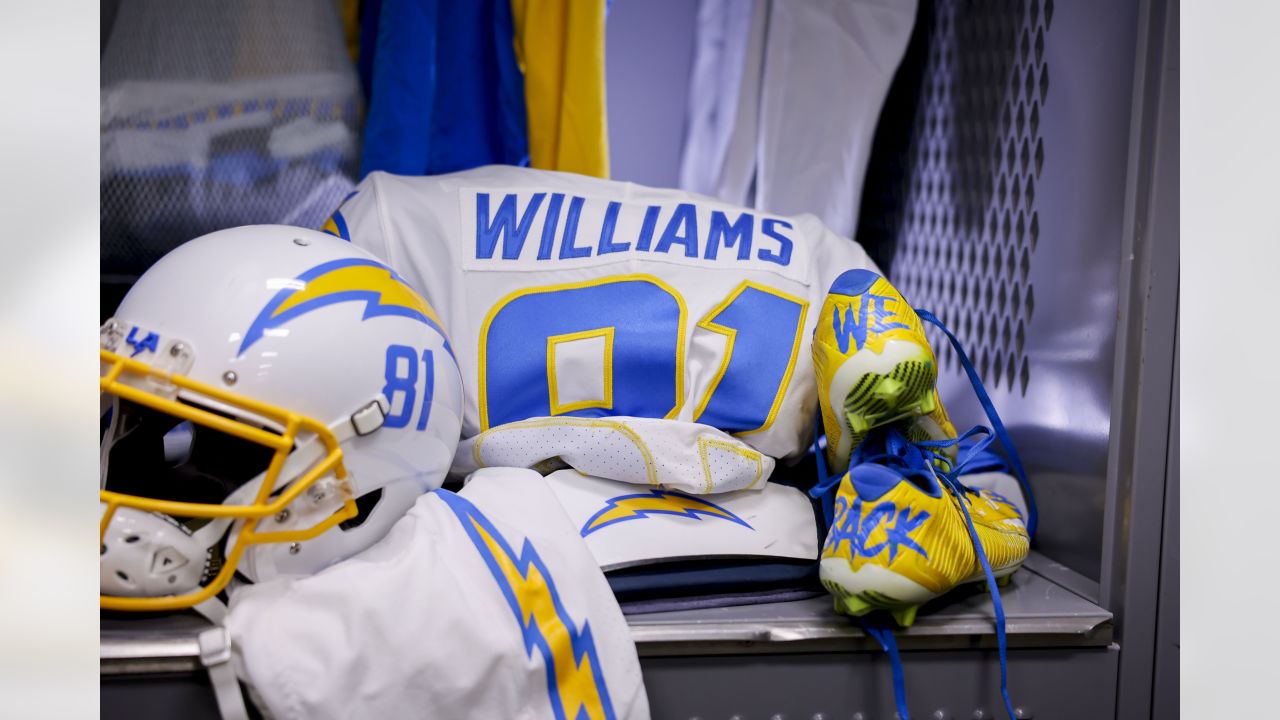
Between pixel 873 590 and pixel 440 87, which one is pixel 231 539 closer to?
pixel 873 590

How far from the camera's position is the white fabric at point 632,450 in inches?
33.3

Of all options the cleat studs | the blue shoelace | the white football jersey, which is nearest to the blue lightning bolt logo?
the white football jersey

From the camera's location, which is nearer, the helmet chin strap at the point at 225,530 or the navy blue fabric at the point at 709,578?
the helmet chin strap at the point at 225,530

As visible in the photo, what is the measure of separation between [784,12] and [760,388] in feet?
1.87

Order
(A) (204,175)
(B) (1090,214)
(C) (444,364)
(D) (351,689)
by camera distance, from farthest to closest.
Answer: (A) (204,175) < (B) (1090,214) < (C) (444,364) < (D) (351,689)

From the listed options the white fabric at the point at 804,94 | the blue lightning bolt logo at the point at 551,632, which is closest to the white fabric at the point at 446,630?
Result: the blue lightning bolt logo at the point at 551,632

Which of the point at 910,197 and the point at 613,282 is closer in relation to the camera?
the point at 613,282

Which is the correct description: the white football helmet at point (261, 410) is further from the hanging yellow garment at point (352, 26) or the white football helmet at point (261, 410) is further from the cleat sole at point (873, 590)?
the hanging yellow garment at point (352, 26)

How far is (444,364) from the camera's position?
80 cm

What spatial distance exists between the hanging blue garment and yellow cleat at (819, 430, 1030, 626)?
66cm

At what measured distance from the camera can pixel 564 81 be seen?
1.14m

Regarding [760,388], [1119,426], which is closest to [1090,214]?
[1119,426]

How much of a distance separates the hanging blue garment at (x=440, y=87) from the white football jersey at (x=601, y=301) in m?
0.16

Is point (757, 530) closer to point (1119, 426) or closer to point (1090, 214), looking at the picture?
point (1119, 426)
